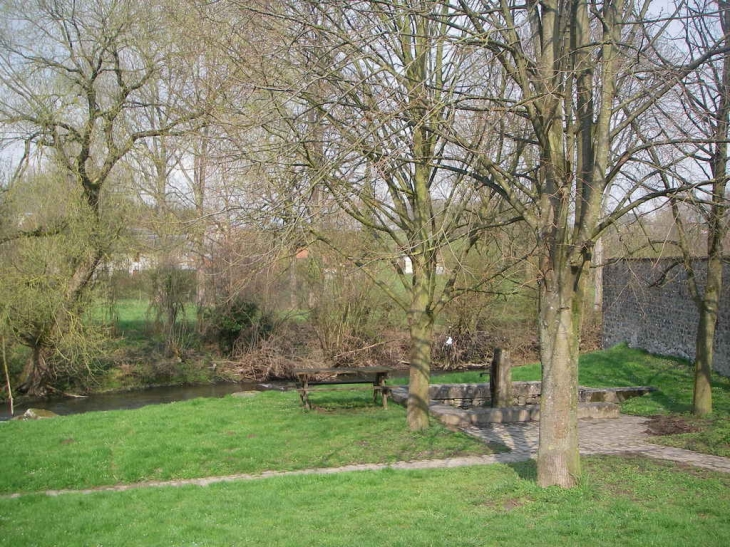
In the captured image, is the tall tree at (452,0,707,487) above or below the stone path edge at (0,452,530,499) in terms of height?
above

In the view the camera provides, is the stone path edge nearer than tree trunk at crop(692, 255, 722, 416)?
Yes

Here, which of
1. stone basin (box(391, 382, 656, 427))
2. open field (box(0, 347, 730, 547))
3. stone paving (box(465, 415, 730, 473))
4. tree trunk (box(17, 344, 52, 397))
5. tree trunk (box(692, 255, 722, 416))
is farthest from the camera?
tree trunk (box(17, 344, 52, 397))

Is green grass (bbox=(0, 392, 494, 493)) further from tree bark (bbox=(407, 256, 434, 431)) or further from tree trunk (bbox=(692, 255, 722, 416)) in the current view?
tree trunk (bbox=(692, 255, 722, 416))

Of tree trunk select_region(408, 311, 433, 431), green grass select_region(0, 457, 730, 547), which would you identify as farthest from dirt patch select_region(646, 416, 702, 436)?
tree trunk select_region(408, 311, 433, 431)

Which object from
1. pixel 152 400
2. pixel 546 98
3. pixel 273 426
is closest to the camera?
pixel 546 98

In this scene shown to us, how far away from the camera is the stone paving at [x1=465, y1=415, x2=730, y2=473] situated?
30.0 ft

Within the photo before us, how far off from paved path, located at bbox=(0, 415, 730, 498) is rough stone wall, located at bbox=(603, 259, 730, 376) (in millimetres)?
3926

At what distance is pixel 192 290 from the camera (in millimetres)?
25344

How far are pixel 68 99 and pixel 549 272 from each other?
16206mm

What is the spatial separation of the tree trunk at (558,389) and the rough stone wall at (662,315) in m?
8.04

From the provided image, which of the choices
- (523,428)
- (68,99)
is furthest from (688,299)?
(68,99)

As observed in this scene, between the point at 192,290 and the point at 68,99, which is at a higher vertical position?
the point at 68,99

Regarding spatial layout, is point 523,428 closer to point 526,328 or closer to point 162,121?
point 162,121

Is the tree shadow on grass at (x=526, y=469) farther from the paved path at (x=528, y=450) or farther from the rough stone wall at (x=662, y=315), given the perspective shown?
the rough stone wall at (x=662, y=315)
